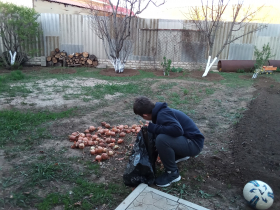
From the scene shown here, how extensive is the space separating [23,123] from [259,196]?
13.1 feet

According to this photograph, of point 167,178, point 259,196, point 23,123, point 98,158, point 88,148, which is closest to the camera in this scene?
point 259,196

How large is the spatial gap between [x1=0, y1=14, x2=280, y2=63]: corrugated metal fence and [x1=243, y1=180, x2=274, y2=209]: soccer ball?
33.0 ft

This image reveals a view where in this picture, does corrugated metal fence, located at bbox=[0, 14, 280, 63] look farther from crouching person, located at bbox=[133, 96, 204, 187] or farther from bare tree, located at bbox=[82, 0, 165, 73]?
crouching person, located at bbox=[133, 96, 204, 187]

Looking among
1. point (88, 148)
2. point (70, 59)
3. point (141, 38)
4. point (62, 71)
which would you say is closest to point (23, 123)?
point (88, 148)

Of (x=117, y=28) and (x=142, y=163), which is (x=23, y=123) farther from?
(x=117, y=28)

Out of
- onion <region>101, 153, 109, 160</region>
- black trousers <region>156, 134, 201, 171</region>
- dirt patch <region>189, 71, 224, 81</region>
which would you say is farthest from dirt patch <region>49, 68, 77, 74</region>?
black trousers <region>156, 134, 201, 171</region>

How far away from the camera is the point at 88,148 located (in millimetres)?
3553

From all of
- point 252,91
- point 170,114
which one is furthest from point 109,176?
point 252,91

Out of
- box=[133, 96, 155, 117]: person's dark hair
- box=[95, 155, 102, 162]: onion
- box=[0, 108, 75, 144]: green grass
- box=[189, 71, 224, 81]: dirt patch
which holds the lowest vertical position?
box=[95, 155, 102, 162]: onion

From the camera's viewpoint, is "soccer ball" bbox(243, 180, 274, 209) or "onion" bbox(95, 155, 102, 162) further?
"onion" bbox(95, 155, 102, 162)

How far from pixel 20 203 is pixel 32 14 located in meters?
10.1

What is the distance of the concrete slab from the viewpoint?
7.40 ft

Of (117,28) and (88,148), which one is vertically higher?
(117,28)

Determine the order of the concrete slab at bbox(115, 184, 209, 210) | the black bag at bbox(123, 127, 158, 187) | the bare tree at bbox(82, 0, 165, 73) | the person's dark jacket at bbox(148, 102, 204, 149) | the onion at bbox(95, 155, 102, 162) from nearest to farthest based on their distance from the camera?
the concrete slab at bbox(115, 184, 209, 210) → the person's dark jacket at bbox(148, 102, 204, 149) → the black bag at bbox(123, 127, 158, 187) → the onion at bbox(95, 155, 102, 162) → the bare tree at bbox(82, 0, 165, 73)
